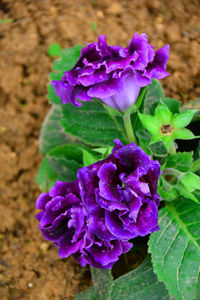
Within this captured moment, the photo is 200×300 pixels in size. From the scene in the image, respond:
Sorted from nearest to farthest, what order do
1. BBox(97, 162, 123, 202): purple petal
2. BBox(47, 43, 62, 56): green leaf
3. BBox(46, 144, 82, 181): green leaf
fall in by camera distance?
1. BBox(97, 162, 123, 202): purple petal
2. BBox(46, 144, 82, 181): green leaf
3. BBox(47, 43, 62, 56): green leaf

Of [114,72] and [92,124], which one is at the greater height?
[114,72]

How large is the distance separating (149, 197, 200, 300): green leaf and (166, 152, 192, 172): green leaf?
0.16 m

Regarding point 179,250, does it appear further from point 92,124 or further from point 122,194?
point 92,124

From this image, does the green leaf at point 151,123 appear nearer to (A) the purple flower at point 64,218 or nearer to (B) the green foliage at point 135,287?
(A) the purple flower at point 64,218

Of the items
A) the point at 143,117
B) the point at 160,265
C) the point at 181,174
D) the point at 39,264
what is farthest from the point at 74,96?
the point at 39,264

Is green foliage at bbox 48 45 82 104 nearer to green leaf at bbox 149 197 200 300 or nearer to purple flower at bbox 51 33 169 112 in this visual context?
purple flower at bbox 51 33 169 112

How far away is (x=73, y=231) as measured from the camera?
42.7 inches

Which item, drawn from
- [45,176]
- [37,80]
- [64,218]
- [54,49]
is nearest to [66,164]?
[45,176]

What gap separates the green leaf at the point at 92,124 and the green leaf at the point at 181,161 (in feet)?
1.03

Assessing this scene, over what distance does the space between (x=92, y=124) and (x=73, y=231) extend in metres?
0.62

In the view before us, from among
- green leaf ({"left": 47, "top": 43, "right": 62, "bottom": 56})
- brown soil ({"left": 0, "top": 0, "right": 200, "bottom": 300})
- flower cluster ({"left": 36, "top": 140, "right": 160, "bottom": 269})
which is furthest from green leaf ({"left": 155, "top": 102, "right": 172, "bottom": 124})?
green leaf ({"left": 47, "top": 43, "right": 62, "bottom": 56})

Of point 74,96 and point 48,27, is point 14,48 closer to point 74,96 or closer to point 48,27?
point 48,27

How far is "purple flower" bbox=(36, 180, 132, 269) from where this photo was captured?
1.05 m

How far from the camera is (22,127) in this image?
2150mm
